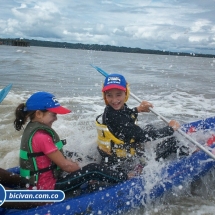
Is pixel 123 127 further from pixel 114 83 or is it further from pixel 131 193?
pixel 131 193

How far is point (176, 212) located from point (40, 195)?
6.55ft

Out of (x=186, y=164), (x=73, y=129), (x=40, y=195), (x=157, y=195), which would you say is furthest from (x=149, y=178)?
(x=73, y=129)

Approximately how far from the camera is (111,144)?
3945 millimetres

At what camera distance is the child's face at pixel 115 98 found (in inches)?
157

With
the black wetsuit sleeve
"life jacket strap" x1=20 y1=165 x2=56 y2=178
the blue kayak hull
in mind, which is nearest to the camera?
"life jacket strap" x1=20 y1=165 x2=56 y2=178

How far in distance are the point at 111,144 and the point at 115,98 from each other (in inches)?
23.8

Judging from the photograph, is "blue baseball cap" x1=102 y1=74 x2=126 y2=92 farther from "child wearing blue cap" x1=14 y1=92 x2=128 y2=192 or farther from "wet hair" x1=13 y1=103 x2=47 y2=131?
"wet hair" x1=13 y1=103 x2=47 y2=131

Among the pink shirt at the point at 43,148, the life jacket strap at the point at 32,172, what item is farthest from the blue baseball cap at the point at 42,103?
the life jacket strap at the point at 32,172

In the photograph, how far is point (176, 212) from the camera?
13.1ft

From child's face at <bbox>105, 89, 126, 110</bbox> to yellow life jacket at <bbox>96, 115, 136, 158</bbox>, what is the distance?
1.02 ft

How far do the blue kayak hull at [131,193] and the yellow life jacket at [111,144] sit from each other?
0.45 metres

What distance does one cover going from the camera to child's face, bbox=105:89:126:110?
3986 millimetres

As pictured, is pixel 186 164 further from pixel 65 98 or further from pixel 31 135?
pixel 65 98

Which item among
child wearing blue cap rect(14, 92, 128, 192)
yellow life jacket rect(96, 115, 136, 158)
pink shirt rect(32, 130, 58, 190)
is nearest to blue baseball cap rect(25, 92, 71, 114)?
child wearing blue cap rect(14, 92, 128, 192)
